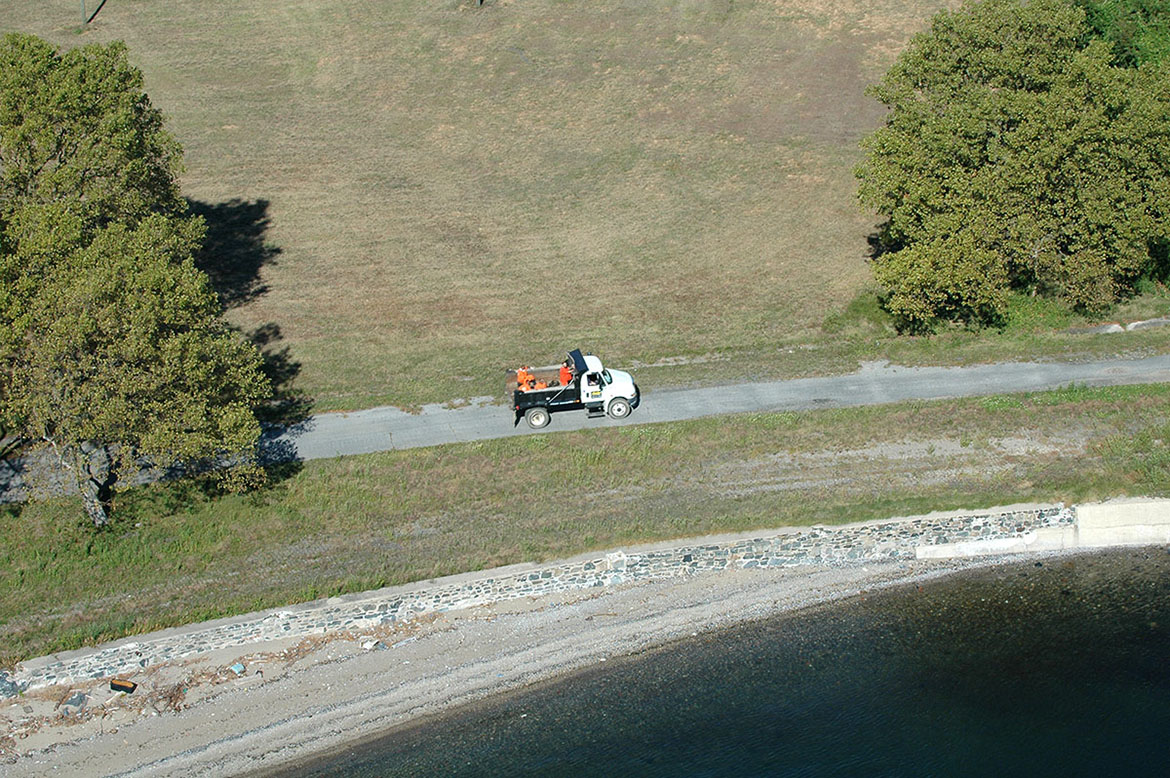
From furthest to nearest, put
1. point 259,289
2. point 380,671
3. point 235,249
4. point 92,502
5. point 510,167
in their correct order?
point 510,167
point 235,249
point 259,289
point 92,502
point 380,671

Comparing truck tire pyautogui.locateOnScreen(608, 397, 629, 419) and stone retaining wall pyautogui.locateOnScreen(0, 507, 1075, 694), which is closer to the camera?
stone retaining wall pyautogui.locateOnScreen(0, 507, 1075, 694)

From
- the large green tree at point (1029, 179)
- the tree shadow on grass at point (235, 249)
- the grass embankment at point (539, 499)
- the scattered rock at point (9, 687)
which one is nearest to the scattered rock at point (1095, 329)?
the large green tree at point (1029, 179)

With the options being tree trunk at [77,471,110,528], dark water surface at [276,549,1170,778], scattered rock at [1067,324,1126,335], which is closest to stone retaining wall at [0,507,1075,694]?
dark water surface at [276,549,1170,778]

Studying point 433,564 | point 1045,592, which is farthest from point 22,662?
point 1045,592

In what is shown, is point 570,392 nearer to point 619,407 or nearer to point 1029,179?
point 619,407

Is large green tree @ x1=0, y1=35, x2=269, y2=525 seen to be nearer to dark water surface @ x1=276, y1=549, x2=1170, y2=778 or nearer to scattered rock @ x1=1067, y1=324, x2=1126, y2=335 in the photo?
dark water surface @ x1=276, y1=549, x2=1170, y2=778

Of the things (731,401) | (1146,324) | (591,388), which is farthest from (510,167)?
(1146,324)
